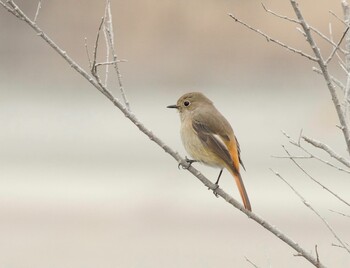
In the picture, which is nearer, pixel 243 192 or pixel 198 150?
pixel 243 192

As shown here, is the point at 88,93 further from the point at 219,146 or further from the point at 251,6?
the point at 219,146

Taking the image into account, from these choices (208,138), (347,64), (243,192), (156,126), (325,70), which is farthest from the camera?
(156,126)

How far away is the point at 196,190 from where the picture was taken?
1379 centimetres

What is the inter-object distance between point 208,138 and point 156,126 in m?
10.1

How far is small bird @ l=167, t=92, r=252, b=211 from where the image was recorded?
629 centimetres

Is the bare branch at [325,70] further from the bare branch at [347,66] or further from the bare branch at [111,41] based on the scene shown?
the bare branch at [111,41]

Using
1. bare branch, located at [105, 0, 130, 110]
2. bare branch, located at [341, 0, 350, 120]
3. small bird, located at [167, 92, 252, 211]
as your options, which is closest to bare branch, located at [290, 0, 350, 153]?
bare branch, located at [341, 0, 350, 120]

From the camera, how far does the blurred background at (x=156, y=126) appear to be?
12.1m

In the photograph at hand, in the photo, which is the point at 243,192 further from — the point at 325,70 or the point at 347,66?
the point at 325,70

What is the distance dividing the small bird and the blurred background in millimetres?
2256

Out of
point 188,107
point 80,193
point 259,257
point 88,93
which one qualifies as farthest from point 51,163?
point 188,107

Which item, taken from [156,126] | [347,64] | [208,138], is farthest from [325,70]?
[156,126]

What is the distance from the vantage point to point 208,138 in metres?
6.48

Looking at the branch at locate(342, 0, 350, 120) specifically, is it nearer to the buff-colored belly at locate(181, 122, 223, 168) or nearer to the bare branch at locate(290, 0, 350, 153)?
the bare branch at locate(290, 0, 350, 153)
